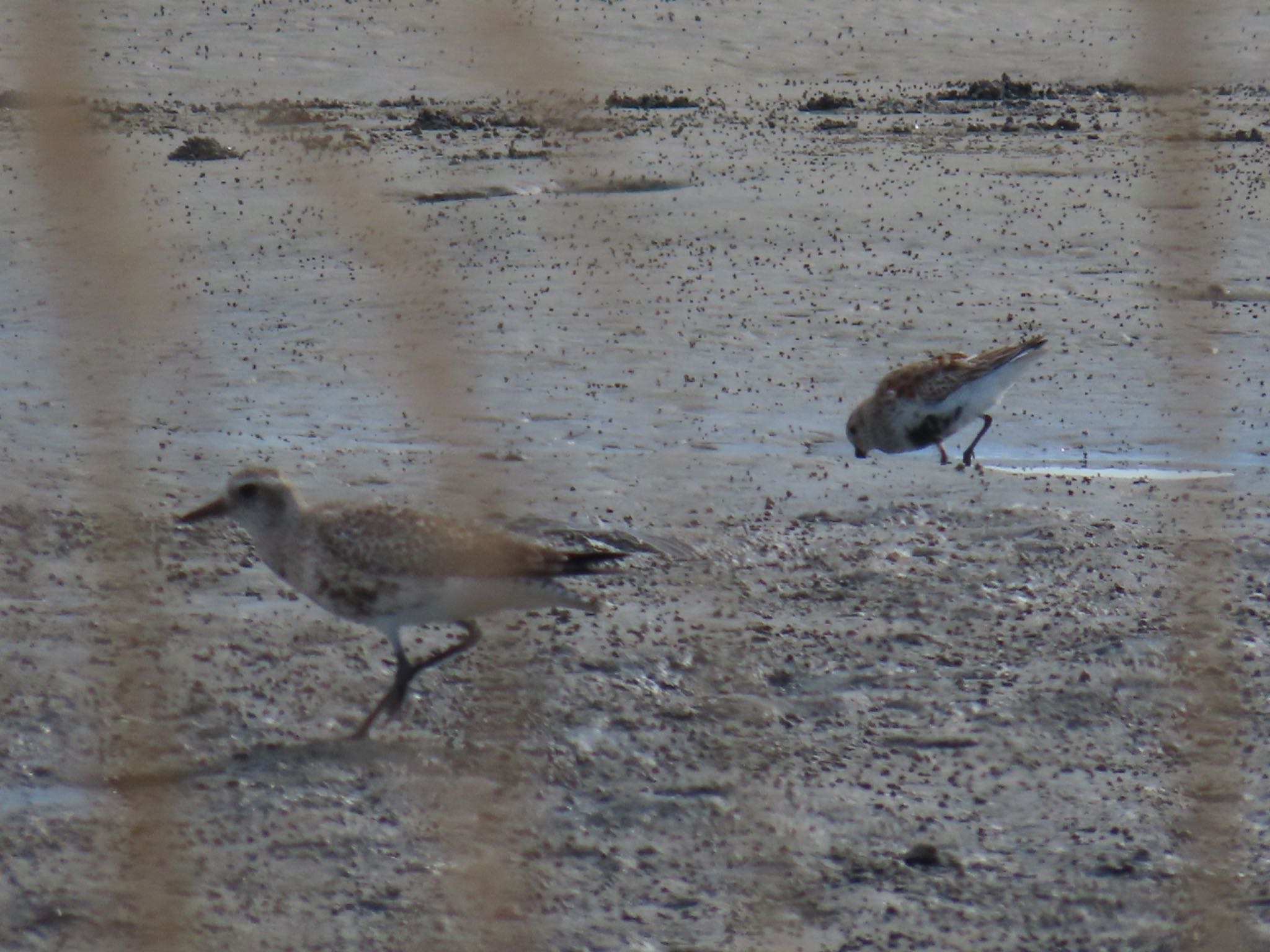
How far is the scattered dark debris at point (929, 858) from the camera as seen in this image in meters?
4.41

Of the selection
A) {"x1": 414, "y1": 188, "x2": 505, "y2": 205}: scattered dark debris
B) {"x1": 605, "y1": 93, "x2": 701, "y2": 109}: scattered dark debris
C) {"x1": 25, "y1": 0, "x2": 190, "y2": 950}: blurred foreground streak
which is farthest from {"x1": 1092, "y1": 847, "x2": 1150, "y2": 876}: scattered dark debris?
{"x1": 605, "y1": 93, "x2": 701, "y2": 109}: scattered dark debris

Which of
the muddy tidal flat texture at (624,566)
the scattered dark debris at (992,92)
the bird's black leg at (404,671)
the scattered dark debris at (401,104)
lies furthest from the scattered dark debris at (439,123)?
the bird's black leg at (404,671)

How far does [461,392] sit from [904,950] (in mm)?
3166

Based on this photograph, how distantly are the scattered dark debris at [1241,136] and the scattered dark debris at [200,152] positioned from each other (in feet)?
28.0

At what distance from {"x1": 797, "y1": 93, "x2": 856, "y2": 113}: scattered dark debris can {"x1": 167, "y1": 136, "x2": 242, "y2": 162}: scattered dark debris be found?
6.30 meters

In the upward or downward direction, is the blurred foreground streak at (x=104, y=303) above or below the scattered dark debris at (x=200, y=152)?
above

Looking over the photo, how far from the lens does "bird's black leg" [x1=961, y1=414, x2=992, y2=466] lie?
8.52m

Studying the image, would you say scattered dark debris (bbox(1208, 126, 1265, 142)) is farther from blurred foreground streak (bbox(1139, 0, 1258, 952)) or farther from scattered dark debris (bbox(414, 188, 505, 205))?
blurred foreground streak (bbox(1139, 0, 1258, 952))

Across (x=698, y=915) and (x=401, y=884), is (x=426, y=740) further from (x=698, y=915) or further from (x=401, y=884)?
(x=698, y=915)

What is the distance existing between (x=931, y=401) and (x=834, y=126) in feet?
29.8

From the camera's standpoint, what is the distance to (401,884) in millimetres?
4242

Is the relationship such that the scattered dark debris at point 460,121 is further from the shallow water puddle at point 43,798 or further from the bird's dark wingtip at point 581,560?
the shallow water puddle at point 43,798

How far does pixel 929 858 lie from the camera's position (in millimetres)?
4438

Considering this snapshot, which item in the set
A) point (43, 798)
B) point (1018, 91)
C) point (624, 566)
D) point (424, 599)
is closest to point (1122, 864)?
point (424, 599)
